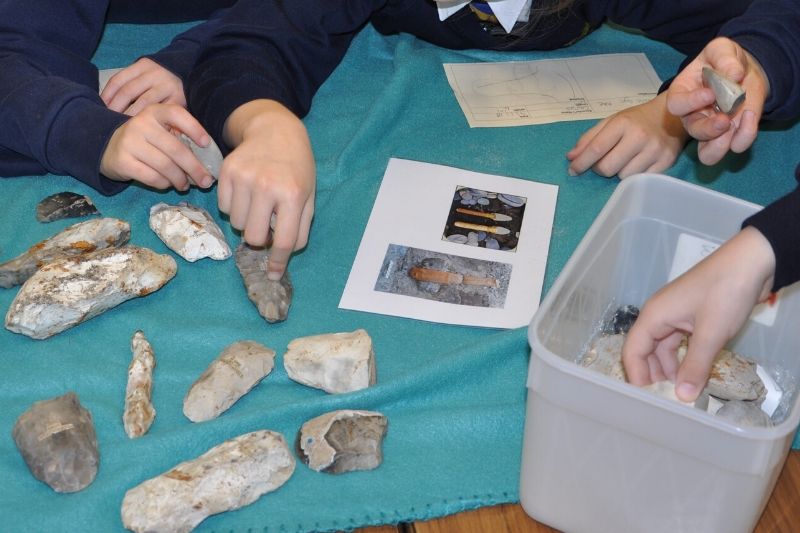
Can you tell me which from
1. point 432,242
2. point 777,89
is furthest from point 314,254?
point 777,89

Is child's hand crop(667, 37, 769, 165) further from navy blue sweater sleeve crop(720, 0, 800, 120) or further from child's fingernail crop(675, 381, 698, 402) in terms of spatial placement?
child's fingernail crop(675, 381, 698, 402)

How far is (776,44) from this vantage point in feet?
3.81

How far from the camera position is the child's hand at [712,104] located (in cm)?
100

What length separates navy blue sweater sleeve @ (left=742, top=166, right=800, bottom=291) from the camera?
0.77 m

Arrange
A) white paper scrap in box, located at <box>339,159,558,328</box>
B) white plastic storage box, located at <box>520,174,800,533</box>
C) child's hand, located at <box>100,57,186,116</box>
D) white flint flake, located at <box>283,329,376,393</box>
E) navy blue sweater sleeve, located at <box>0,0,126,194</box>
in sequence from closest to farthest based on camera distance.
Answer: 1. white plastic storage box, located at <box>520,174,800,533</box>
2. white flint flake, located at <box>283,329,376,393</box>
3. white paper scrap in box, located at <box>339,159,558,328</box>
4. navy blue sweater sleeve, located at <box>0,0,126,194</box>
5. child's hand, located at <box>100,57,186,116</box>

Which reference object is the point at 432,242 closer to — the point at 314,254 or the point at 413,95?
the point at 314,254

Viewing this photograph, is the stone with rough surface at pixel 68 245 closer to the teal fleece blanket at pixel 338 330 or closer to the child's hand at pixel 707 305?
the teal fleece blanket at pixel 338 330

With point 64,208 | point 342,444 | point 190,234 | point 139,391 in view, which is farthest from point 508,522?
point 64,208

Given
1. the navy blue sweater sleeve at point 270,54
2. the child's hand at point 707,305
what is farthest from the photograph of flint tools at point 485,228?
the child's hand at point 707,305

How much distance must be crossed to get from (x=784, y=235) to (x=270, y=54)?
74 centimetres

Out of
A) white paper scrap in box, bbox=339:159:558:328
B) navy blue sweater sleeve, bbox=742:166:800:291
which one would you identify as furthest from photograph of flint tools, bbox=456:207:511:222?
navy blue sweater sleeve, bbox=742:166:800:291

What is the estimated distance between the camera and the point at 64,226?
117 centimetres

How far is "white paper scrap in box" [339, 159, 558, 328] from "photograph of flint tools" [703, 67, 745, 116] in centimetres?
27

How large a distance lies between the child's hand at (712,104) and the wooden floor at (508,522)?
0.37m
